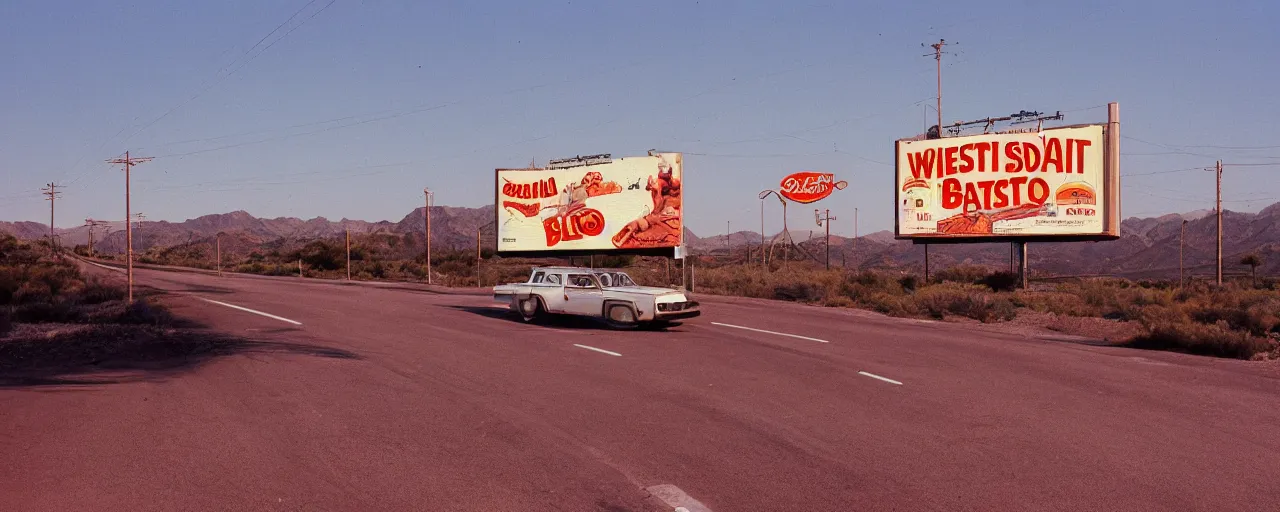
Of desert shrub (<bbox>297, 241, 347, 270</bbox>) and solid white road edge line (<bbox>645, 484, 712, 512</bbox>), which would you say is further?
desert shrub (<bbox>297, 241, 347, 270</bbox>)

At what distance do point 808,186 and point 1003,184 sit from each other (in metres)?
10.2

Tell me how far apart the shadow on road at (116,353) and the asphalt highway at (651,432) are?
0.42 m

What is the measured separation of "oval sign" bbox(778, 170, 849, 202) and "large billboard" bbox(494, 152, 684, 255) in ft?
29.3

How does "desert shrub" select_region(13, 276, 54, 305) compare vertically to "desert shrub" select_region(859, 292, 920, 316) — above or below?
above

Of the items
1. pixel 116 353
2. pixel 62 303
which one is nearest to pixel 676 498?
pixel 116 353

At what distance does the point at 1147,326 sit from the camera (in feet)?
66.7

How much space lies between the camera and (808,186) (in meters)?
43.0

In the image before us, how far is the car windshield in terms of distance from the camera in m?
21.5

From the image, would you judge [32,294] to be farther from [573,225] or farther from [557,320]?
[573,225]

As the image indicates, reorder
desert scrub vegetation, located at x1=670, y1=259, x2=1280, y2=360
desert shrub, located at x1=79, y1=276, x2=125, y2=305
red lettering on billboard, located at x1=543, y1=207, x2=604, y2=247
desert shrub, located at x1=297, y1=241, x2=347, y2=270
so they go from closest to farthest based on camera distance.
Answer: desert scrub vegetation, located at x1=670, y1=259, x2=1280, y2=360 → desert shrub, located at x1=79, y1=276, x2=125, y2=305 → red lettering on billboard, located at x1=543, y1=207, x2=604, y2=247 → desert shrub, located at x1=297, y1=241, x2=347, y2=270

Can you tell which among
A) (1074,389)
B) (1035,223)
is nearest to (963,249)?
(1035,223)

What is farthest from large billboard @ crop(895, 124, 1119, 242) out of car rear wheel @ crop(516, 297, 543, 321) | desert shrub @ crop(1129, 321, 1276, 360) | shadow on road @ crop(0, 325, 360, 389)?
shadow on road @ crop(0, 325, 360, 389)

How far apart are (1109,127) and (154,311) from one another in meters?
33.2

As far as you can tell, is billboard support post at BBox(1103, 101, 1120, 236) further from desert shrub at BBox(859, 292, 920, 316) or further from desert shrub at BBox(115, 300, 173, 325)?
desert shrub at BBox(115, 300, 173, 325)
